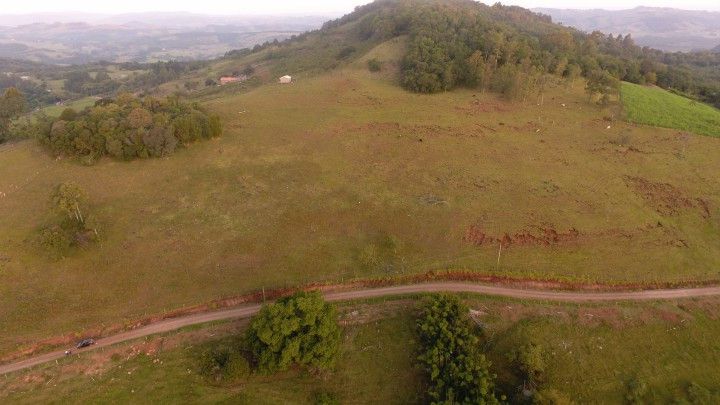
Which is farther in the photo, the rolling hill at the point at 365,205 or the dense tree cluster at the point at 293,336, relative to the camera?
the rolling hill at the point at 365,205

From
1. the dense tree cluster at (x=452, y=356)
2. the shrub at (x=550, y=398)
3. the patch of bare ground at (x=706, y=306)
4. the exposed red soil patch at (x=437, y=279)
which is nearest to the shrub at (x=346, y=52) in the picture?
the exposed red soil patch at (x=437, y=279)

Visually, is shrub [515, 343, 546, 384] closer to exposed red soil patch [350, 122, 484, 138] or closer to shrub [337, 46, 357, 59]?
exposed red soil patch [350, 122, 484, 138]

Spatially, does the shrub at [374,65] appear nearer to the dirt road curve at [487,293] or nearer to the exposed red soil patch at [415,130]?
the exposed red soil patch at [415,130]

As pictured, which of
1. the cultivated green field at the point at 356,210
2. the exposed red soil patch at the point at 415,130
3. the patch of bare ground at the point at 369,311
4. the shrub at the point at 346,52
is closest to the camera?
the patch of bare ground at the point at 369,311

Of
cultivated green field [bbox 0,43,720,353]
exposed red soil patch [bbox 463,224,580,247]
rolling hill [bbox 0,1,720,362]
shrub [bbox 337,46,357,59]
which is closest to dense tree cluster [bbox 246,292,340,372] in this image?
rolling hill [bbox 0,1,720,362]

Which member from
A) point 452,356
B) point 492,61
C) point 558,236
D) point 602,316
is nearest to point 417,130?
point 492,61

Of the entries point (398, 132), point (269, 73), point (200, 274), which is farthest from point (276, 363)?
point (269, 73)
